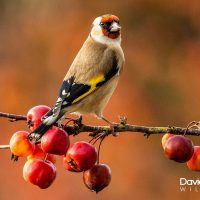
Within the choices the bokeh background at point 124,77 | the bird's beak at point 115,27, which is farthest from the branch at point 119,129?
the bokeh background at point 124,77

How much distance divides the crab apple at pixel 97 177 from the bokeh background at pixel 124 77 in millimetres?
7554

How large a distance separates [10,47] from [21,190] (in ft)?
16.0

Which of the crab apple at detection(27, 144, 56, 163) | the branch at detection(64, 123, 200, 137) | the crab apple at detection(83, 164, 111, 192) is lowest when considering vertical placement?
the crab apple at detection(83, 164, 111, 192)

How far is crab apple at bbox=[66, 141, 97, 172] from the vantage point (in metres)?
4.54

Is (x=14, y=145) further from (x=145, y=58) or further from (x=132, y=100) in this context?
(x=145, y=58)

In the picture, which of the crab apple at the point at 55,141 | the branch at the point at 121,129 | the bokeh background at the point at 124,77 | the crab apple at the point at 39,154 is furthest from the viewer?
the bokeh background at the point at 124,77

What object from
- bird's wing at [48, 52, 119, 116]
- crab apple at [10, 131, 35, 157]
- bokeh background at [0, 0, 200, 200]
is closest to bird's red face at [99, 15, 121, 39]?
bird's wing at [48, 52, 119, 116]

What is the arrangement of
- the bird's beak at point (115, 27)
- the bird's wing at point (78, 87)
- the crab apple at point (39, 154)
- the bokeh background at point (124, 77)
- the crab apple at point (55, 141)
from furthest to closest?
the bokeh background at point (124, 77), the bird's beak at point (115, 27), the bird's wing at point (78, 87), the crab apple at point (39, 154), the crab apple at point (55, 141)

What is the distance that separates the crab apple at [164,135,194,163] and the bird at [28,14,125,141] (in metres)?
0.75

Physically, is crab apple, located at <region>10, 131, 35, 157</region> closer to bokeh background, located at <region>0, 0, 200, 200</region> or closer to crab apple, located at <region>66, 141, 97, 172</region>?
crab apple, located at <region>66, 141, 97, 172</region>

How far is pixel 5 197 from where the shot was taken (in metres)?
13.5

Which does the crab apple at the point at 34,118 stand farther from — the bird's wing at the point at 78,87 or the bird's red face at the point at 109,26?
the bird's red face at the point at 109,26

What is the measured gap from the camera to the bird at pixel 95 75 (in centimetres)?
542

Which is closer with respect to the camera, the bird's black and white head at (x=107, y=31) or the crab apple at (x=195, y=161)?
the crab apple at (x=195, y=161)
